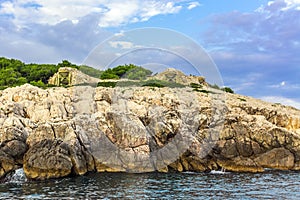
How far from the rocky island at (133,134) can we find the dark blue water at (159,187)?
2.03 metres

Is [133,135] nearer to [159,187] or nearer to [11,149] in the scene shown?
[159,187]

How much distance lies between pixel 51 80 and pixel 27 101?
33.5 metres

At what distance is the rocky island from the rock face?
0.29ft

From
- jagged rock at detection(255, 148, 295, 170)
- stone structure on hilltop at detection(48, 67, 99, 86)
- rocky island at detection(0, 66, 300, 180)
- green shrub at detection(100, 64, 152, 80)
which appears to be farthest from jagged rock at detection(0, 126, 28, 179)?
green shrub at detection(100, 64, 152, 80)

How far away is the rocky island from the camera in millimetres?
36750

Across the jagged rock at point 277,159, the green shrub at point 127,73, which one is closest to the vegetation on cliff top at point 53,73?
the green shrub at point 127,73

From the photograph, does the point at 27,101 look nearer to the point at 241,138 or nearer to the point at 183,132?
the point at 183,132

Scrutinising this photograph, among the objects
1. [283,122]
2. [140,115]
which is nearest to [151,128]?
[140,115]

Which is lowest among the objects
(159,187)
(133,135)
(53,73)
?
(159,187)

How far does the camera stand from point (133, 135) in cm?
4172

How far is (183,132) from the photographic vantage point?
150 ft

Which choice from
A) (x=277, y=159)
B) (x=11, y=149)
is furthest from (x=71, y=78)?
(x=277, y=159)

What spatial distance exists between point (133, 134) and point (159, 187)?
11085 millimetres

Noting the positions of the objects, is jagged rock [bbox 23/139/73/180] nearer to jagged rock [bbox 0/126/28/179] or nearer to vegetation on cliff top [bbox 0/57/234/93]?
jagged rock [bbox 0/126/28/179]
